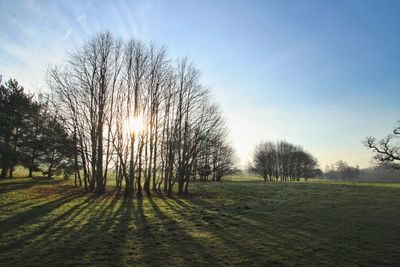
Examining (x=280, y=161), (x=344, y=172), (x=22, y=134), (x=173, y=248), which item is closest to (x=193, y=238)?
(x=173, y=248)

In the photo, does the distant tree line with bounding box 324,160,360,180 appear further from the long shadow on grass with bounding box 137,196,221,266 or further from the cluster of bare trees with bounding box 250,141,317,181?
the long shadow on grass with bounding box 137,196,221,266

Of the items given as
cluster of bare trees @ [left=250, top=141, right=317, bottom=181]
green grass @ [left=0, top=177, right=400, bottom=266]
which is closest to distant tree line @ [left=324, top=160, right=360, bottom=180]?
cluster of bare trees @ [left=250, top=141, right=317, bottom=181]

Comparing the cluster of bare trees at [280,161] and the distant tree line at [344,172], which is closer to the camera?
the cluster of bare trees at [280,161]

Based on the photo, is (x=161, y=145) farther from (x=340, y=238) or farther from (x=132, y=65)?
(x=340, y=238)

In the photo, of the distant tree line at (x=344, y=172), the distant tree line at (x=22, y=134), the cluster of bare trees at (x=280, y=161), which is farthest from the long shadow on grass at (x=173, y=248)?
the distant tree line at (x=344, y=172)

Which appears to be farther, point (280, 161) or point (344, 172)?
point (344, 172)

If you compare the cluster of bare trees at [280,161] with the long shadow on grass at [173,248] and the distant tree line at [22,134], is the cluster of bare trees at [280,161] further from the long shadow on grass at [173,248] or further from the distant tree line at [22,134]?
the long shadow on grass at [173,248]

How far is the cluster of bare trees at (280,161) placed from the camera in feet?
281

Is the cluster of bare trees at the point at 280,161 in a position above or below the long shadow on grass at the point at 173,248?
above

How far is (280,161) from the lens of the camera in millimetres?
90625

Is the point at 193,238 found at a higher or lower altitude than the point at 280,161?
lower

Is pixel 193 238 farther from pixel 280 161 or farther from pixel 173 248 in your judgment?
pixel 280 161

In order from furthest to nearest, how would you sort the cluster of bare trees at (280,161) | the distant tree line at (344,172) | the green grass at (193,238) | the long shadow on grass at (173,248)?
the distant tree line at (344,172)
the cluster of bare trees at (280,161)
the green grass at (193,238)
the long shadow on grass at (173,248)

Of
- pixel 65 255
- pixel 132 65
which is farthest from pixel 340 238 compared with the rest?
pixel 132 65
